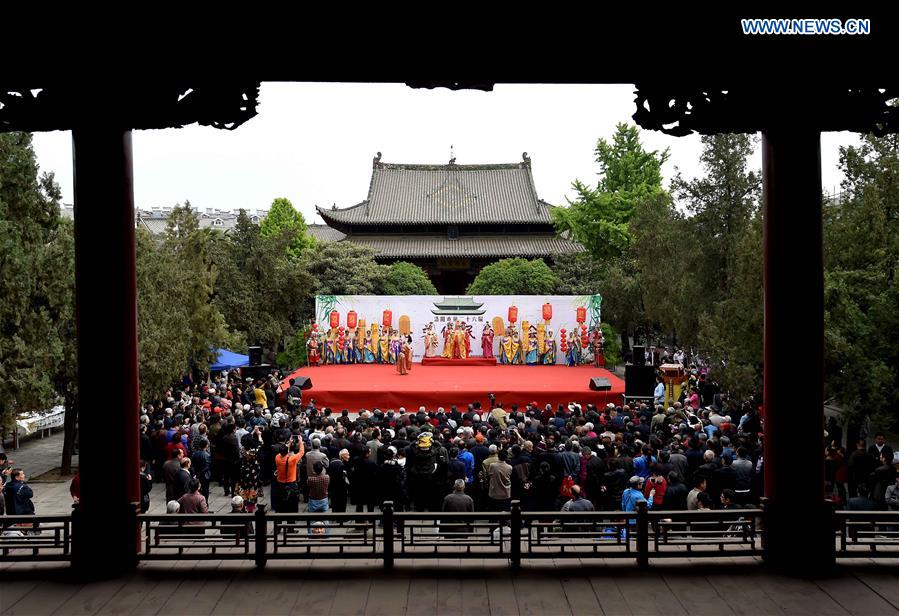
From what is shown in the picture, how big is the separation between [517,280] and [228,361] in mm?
11507

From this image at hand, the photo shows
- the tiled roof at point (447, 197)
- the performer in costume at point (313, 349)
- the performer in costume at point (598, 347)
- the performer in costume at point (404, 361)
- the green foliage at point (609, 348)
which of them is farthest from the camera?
the tiled roof at point (447, 197)

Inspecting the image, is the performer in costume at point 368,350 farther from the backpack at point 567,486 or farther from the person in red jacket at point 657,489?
the person in red jacket at point 657,489

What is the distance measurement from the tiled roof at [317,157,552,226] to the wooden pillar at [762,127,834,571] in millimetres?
35016

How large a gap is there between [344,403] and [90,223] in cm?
1503

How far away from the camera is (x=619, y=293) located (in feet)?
94.9

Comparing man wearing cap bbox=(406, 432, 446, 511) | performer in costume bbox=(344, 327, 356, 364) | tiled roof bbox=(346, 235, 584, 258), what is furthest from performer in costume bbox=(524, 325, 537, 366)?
man wearing cap bbox=(406, 432, 446, 511)

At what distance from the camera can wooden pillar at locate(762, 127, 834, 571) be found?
199 inches

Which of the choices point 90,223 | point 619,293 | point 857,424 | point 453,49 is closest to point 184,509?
point 90,223

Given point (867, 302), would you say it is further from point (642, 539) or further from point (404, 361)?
point (404, 361)

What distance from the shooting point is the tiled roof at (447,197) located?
40.5 meters

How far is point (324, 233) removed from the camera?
4972 cm

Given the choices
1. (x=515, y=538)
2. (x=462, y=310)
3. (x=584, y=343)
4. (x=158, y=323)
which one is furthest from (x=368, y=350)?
(x=515, y=538)

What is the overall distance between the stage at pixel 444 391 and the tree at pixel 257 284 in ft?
20.3

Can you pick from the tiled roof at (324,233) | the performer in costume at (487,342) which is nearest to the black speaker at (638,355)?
the performer in costume at (487,342)
